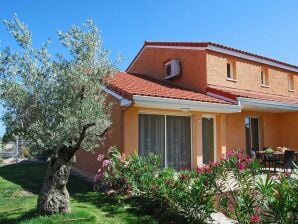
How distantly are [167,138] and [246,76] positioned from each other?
9.54m

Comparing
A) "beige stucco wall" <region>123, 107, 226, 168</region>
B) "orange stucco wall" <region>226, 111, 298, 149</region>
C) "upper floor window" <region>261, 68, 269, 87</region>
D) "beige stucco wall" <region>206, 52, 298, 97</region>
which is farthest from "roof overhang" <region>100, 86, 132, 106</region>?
"upper floor window" <region>261, 68, 269, 87</region>

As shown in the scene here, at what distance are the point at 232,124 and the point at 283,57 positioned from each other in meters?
10.3

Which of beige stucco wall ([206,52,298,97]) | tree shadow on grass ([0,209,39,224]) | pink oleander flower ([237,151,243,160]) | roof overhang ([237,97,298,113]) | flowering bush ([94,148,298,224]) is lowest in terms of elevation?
tree shadow on grass ([0,209,39,224])

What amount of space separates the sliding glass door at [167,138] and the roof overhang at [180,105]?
1.02 metres

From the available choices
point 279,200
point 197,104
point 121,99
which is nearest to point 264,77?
point 197,104

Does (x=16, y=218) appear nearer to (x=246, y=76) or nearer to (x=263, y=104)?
(x=263, y=104)

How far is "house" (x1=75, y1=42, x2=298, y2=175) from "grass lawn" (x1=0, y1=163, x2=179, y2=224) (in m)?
3.54

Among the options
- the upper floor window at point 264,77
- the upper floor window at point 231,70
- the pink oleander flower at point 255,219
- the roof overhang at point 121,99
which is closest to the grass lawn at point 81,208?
the pink oleander flower at point 255,219

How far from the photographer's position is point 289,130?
82.1ft

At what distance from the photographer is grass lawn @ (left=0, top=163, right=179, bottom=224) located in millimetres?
9398

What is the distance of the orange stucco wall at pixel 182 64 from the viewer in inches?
840

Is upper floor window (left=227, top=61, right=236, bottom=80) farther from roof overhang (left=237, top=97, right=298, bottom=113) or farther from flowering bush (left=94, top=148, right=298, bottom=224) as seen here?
flowering bush (left=94, top=148, right=298, bottom=224)

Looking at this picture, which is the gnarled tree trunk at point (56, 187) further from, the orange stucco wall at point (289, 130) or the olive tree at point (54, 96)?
the orange stucco wall at point (289, 130)

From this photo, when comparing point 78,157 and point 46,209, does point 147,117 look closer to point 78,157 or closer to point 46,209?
point 78,157
